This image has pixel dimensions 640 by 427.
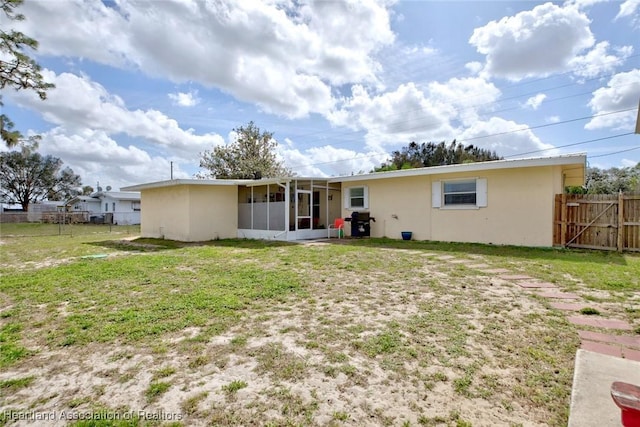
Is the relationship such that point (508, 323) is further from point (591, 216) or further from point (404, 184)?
point (404, 184)

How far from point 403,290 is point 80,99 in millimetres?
17198

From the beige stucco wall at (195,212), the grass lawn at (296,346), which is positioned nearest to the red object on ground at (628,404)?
the grass lawn at (296,346)

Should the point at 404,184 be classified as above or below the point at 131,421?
above

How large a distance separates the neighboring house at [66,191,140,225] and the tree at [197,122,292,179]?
335 inches

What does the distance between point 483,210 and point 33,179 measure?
158 feet

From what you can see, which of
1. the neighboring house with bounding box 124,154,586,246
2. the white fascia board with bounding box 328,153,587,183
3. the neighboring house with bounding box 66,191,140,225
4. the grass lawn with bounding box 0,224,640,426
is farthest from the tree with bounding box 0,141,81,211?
the grass lawn with bounding box 0,224,640,426

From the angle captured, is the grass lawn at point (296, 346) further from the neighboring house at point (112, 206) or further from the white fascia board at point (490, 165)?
the neighboring house at point (112, 206)

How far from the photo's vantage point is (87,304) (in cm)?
444

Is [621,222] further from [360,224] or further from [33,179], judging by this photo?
[33,179]

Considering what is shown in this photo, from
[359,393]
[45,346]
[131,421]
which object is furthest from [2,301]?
[359,393]

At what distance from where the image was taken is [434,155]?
3036cm

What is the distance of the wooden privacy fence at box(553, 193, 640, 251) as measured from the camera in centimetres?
862

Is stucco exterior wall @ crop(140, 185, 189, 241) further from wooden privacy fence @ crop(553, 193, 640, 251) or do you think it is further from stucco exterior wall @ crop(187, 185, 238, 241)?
wooden privacy fence @ crop(553, 193, 640, 251)

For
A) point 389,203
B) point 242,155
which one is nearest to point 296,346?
point 389,203
